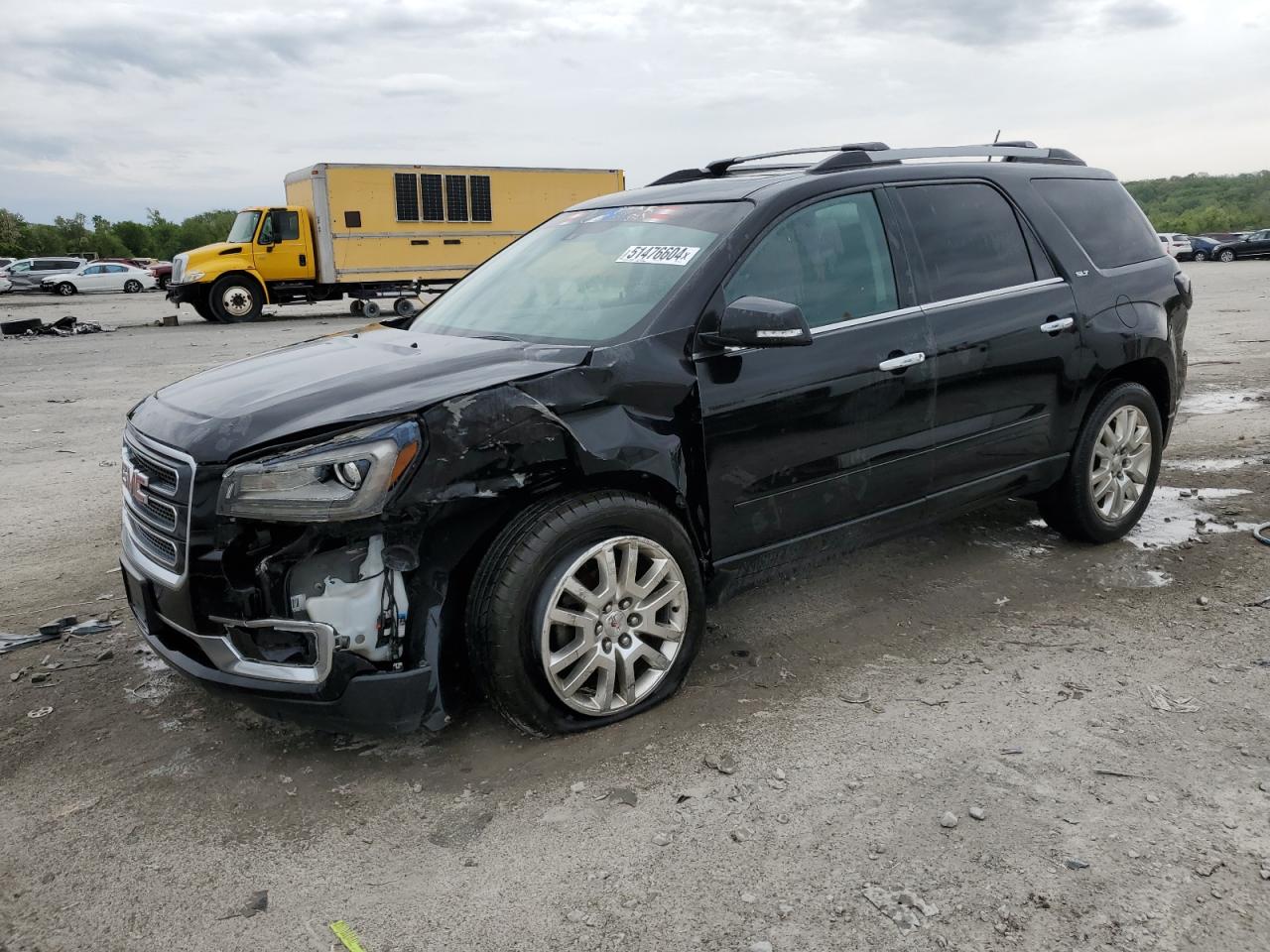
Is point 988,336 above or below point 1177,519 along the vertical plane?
above

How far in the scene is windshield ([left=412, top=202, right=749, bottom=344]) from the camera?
11.7ft

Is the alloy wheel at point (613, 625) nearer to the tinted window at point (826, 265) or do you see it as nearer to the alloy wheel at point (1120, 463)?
the tinted window at point (826, 265)

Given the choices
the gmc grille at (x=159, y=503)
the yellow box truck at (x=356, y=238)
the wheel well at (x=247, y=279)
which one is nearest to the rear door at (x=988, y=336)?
the gmc grille at (x=159, y=503)

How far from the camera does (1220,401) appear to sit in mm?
8664

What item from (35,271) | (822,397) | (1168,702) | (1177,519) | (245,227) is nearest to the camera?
(1168,702)

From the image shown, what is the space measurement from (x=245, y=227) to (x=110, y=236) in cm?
6179

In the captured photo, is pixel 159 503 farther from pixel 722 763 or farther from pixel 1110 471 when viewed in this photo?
Result: pixel 1110 471

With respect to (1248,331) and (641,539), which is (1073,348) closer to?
(641,539)

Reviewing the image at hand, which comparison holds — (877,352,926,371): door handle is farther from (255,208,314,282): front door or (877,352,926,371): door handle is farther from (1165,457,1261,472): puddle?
(255,208,314,282): front door

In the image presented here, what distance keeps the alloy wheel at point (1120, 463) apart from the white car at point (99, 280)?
3891 cm

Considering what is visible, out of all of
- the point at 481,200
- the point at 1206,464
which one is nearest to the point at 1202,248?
the point at 481,200

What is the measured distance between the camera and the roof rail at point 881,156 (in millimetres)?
4066

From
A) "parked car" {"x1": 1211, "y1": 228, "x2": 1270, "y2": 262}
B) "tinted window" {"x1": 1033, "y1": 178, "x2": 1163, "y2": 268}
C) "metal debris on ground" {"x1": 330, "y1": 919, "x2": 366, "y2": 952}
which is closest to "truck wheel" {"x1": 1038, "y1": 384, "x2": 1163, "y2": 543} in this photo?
"tinted window" {"x1": 1033, "y1": 178, "x2": 1163, "y2": 268}

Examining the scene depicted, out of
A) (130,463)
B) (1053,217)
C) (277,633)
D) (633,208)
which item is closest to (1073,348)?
(1053,217)
